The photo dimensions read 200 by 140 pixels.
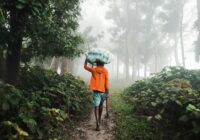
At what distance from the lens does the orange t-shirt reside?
7914 millimetres

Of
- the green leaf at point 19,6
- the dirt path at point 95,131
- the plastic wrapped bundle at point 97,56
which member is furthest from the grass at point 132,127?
the green leaf at point 19,6

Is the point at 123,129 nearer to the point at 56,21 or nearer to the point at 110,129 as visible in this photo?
the point at 110,129

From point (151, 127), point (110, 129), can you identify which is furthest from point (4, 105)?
point (151, 127)

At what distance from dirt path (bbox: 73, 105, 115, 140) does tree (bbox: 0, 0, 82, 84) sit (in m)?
2.79

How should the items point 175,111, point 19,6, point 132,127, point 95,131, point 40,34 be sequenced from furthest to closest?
point 40,34, point 132,127, point 95,131, point 175,111, point 19,6

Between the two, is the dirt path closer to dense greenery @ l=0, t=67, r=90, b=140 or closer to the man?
the man

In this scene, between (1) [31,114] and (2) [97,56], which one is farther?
(2) [97,56]

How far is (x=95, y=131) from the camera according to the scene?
7.88m

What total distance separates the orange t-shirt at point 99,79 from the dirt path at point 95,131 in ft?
3.69

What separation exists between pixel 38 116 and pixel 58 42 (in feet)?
12.2

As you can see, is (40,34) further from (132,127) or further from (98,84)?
(132,127)

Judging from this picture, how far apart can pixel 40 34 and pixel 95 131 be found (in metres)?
3.74

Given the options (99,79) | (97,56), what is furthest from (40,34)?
Answer: (99,79)

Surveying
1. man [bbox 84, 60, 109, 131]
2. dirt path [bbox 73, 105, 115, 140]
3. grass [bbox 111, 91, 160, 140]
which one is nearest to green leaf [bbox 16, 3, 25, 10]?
man [bbox 84, 60, 109, 131]
